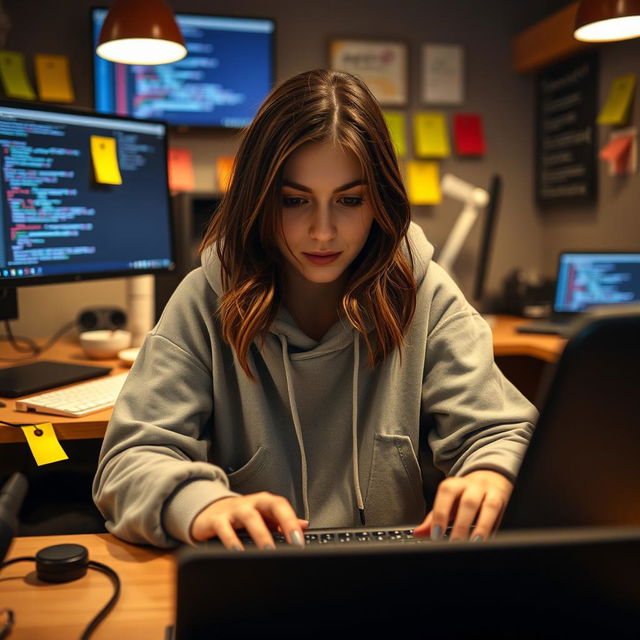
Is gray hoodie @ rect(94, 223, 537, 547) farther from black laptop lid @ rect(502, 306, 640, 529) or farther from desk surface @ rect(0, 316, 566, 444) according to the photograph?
black laptop lid @ rect(502, 306, 640, 529)

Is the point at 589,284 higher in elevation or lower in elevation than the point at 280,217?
lower

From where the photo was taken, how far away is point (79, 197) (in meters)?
1.57

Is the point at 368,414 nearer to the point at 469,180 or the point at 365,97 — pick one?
the point at 365,97

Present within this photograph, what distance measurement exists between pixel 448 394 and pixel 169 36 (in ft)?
3.81

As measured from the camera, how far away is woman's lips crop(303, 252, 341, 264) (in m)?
1.02

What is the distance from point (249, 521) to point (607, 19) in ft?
4.84

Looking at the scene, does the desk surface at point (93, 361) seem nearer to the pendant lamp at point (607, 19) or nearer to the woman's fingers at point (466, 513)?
the woman's fingers at point (466, 513)

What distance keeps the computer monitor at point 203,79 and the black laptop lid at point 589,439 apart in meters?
2.03

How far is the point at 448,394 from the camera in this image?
1.02 meters

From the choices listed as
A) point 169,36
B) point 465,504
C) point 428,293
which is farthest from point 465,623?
point 169,36

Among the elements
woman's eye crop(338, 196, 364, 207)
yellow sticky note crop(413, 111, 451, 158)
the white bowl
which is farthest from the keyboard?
yellow sticky note crop(413, 111, 451, 158)

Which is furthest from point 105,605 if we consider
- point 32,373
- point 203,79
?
point 203,79

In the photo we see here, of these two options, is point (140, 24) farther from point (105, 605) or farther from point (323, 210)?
point (105, 605)

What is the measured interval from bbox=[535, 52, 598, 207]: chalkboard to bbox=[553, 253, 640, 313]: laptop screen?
0.31 metres
